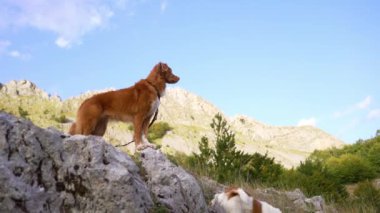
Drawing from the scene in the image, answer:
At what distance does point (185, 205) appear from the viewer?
21.1 feet

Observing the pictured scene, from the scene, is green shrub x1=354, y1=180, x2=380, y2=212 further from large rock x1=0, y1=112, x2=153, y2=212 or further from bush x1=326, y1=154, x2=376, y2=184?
bush x1=326, y1=154, x2=376, y2=184

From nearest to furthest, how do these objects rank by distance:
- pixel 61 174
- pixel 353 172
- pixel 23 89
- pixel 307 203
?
1. pixel 61 174
2. pixel 307 203
3. pixel 353 172
4. pixel 23 89

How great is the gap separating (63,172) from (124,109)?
3.27 meters

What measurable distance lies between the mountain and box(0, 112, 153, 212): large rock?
28714 mm

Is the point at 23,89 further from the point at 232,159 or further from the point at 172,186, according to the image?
the point at 172,186

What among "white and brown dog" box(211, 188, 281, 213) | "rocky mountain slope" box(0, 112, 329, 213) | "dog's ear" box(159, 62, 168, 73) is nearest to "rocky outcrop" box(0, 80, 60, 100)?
"dog's ear" box(159, 62, 168, 73)

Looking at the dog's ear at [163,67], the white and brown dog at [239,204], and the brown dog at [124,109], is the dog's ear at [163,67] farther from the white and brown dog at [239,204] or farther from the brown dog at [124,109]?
the white and brown dog at [239,204]

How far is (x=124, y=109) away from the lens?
8336mm

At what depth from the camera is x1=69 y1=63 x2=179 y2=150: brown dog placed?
7941mm

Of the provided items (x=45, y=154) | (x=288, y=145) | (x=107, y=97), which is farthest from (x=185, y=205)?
(x=288, y=145)

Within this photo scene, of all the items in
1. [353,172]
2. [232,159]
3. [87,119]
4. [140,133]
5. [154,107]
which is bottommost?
[140,133]

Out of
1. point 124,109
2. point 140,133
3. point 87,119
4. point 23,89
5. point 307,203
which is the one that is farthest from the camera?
point 23,89

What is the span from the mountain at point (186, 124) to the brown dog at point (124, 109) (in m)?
25.6

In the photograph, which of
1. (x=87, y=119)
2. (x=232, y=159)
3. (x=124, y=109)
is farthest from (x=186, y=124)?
(x=87, y=119)
